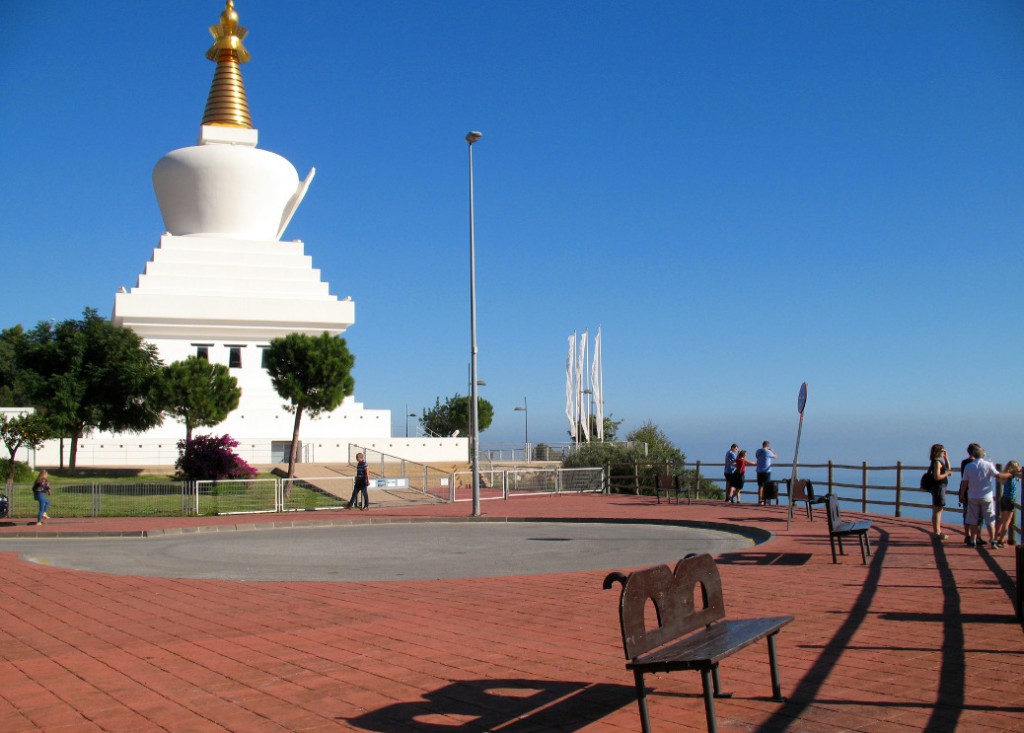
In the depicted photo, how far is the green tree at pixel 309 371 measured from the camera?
35375 mm

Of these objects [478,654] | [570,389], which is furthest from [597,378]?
[478,654]

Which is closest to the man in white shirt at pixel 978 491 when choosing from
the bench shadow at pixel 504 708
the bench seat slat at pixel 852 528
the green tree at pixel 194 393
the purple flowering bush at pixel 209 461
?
the bench seat slat at pixel 852 528

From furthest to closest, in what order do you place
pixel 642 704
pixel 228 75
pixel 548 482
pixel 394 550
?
pixel 228 75, pixel 548 482, pixel 394 550, pixel 642 704

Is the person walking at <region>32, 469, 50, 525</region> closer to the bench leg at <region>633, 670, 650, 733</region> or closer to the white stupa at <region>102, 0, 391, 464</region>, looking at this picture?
the bench leg at <region>633, 670, 650, 733</region>

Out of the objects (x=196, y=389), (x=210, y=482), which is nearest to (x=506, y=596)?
(x=210, y=482)

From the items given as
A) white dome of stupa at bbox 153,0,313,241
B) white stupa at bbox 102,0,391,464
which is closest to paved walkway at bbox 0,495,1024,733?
white stupa at bbox 102,0,391,464

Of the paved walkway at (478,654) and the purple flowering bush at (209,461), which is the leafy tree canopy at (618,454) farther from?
the paved walkway at (478,654)

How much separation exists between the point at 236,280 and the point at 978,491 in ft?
144

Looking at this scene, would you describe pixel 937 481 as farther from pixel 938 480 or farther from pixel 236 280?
pixel 236 280

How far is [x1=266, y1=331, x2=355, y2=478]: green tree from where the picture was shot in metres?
35.4

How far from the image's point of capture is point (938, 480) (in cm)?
1536

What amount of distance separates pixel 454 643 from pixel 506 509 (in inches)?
691

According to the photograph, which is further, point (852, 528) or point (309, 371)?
point (309, 371)

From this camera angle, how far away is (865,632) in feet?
25.4
